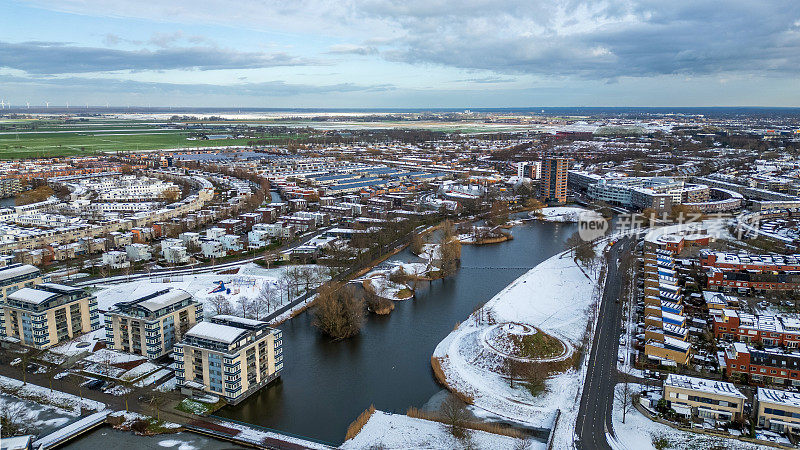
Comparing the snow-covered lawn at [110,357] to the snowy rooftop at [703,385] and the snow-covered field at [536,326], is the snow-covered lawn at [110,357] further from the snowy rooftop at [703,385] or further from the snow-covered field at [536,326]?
the snowy rooftop at [703,385]

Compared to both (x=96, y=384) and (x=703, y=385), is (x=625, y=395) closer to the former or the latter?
(x=703, y=385)

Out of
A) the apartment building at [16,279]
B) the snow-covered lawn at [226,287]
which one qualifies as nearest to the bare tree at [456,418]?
the snow-covered lawn at [226,287]

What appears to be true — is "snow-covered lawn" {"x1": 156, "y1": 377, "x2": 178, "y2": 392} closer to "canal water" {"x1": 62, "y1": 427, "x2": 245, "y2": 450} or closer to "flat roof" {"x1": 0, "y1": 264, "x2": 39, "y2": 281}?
"canal water" {"x1": 62, "y1": 427, "x2": 245, "y2": 450}

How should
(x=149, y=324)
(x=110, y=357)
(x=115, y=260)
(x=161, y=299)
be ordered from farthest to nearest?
1. (x=115, y=260)
2. (x=161, y=299)
3. (x=110, y=357)
4. (x=149, y=324)

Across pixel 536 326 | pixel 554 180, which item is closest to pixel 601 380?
pixel 536 326

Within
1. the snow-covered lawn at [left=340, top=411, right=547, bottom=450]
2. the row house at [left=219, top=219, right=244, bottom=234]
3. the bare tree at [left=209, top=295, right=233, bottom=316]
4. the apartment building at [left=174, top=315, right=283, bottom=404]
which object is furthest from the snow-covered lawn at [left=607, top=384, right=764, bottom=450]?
the row house at [left=219, top=219, right=244, bottom=234]
